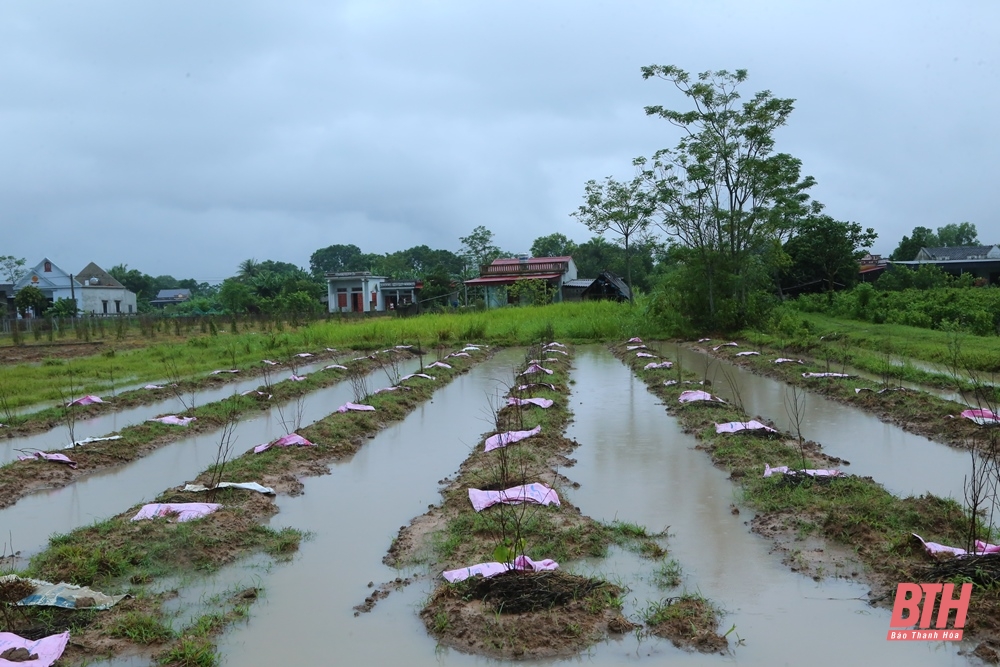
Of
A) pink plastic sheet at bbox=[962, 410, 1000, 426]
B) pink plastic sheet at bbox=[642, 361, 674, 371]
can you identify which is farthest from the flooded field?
pink plastic sheet at bbox=[642, 361, 674, 371]

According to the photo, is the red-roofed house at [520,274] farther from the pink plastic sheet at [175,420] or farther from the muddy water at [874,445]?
the pink plastic sheet at [175,420]

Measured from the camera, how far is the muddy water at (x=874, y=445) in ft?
Answer: 20.7

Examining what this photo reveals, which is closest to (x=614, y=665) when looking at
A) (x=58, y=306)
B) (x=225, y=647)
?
(x=225, y=647)

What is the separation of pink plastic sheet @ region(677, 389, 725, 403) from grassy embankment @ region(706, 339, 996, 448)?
1.88 metres

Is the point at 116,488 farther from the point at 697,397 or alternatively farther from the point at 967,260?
the point at 967,260

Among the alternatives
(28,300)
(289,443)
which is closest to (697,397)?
(289,443)

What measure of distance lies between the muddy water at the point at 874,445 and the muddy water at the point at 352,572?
3.82m

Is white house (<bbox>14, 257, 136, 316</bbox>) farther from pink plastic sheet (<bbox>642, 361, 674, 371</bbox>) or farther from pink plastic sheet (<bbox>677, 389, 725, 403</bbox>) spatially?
pink plastic sheet (<bbox>677, 389, 725, 403</bbox>)

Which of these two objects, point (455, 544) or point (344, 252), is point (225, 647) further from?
point (344, 252)

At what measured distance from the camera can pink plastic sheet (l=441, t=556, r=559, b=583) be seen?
4207 mm

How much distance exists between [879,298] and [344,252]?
226 ft

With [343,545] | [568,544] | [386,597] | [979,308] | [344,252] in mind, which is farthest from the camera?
[344,252]

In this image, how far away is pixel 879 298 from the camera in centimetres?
2402

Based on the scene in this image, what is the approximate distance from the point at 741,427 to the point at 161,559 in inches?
222
